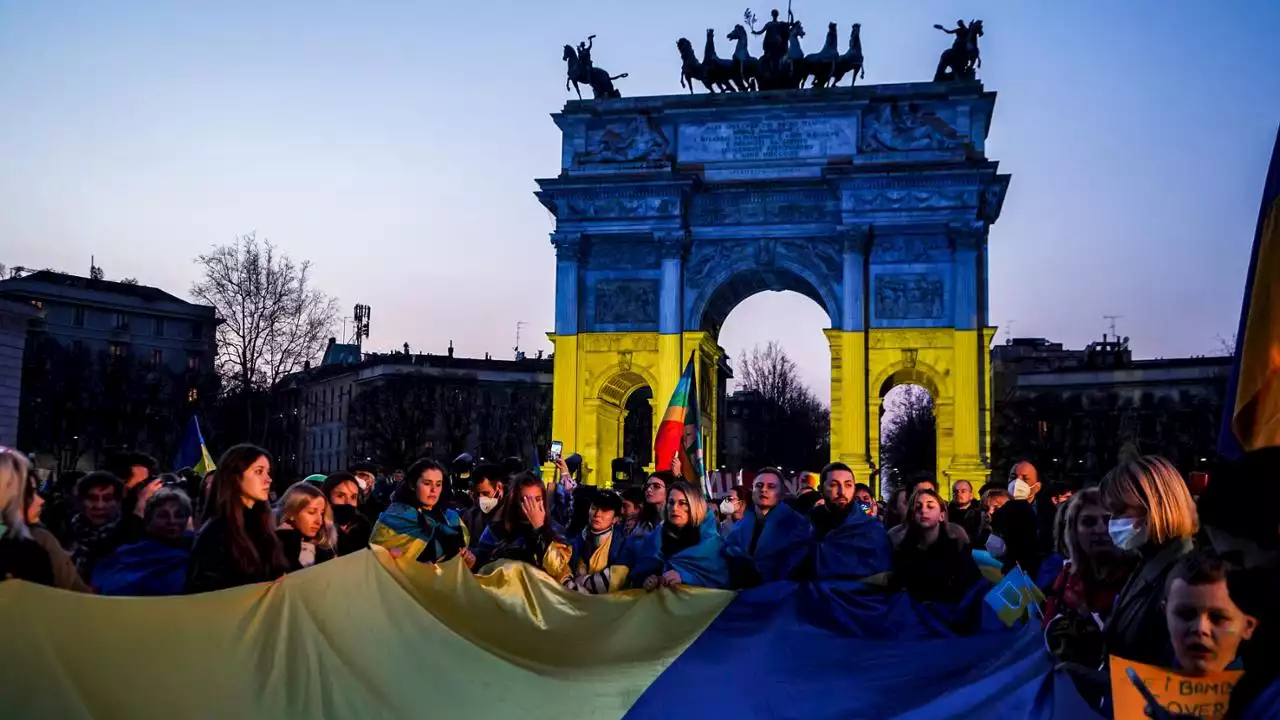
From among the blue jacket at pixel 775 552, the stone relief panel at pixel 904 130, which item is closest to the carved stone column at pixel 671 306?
the stone relief panel at pixel 904 130

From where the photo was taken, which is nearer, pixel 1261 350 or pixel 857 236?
pixel 1261 350

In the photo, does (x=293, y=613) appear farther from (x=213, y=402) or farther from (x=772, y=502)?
(x=213, y=402)

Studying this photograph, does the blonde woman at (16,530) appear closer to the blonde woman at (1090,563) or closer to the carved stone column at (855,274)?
the blonde woman at (1090,563)

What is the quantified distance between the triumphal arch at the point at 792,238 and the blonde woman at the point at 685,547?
31.3m

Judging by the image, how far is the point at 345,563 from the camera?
29.0 ft

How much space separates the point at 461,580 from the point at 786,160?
36028 mm

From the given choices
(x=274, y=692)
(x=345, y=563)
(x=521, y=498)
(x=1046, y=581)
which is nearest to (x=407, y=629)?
(x=345, y=563)

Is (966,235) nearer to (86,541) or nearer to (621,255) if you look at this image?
(621,255)

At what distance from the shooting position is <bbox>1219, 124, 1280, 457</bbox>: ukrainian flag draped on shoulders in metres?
5.74

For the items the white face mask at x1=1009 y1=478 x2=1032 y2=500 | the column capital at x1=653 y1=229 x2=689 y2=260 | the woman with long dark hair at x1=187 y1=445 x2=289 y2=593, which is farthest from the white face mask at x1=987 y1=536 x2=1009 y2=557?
the column capital at x1=653 y1=229 x2=689 y2=260

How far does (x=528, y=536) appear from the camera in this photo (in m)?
11.8

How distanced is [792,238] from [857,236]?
242cm

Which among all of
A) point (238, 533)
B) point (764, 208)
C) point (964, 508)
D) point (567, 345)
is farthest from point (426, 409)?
point (238, 533)

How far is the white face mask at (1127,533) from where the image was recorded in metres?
5.50
